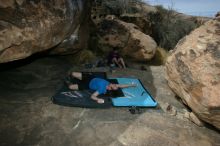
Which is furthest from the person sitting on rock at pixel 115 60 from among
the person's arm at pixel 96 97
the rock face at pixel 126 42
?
the person's arm at pixel 96 97

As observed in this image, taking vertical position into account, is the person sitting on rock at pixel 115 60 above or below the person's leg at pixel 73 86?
above

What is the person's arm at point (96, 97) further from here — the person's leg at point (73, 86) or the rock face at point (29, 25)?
the rock face at point (29, 25)

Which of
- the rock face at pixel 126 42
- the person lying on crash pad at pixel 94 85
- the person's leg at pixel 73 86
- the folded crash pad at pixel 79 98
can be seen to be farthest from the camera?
the rock face at pixel 126 42

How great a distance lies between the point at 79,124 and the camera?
418cm

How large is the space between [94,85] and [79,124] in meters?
1.41

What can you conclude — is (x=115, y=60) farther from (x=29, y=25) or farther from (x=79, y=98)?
(x=29, y=25)

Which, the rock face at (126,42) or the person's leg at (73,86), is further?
the rock face at (126,42)

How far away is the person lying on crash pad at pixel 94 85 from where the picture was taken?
17.1 feet

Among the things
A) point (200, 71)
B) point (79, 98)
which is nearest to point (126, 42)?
point (79, 98)

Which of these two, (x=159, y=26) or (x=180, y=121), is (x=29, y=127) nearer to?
(x=180, y=121)

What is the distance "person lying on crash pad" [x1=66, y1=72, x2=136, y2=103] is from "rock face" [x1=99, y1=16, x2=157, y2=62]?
2715mm

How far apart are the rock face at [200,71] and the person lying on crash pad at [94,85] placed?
1.34 metres

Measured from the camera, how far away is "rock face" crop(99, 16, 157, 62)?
28.1ft

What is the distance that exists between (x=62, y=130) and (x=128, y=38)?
5334mm
